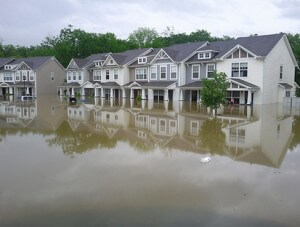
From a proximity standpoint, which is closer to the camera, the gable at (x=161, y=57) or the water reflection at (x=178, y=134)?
the water reflection at (x=178, y=134)

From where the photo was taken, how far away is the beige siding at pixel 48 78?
5928 cm

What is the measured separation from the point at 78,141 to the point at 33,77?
49.9 meters

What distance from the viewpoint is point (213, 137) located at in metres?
15.1

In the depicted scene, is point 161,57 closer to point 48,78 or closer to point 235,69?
point 235,69

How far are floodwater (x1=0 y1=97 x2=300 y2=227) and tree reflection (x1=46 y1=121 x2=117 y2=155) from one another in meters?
0.04

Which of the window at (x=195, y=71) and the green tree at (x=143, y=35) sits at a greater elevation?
the green tree at (x=143, y=35)

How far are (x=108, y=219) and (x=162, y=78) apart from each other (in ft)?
120

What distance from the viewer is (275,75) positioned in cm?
3481

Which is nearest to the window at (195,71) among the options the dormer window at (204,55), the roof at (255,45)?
the dormer window at (204,55)

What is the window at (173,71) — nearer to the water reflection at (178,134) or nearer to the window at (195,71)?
the window at (195,71)

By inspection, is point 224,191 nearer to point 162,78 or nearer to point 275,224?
point 275,224

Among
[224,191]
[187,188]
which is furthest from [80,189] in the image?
[224,191]

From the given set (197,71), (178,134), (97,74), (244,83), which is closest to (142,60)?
(197,71)

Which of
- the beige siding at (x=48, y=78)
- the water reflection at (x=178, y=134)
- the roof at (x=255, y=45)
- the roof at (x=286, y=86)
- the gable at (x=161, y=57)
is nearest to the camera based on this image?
the water reflection at (x=178, y=134)
